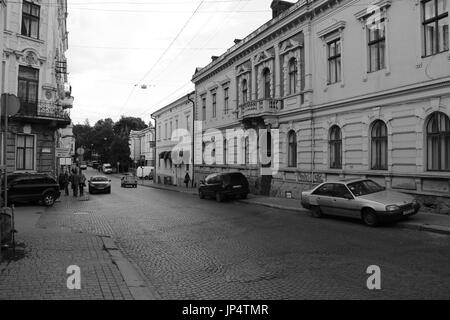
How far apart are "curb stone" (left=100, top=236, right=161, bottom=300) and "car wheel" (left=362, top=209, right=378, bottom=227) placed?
743 cm

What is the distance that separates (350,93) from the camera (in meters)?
18.0

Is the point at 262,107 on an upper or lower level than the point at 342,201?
upper

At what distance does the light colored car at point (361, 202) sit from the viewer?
38.5ft

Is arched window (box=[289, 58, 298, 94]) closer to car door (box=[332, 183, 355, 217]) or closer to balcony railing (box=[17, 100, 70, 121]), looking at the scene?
car door (box=[332, 183, 355, 217])

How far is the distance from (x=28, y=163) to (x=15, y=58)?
21.0 ft

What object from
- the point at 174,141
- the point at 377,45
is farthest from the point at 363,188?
the point at 174,141

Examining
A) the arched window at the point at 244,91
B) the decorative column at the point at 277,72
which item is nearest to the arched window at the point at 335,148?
the decorative column at the point at 277,72

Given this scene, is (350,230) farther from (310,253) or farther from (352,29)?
(352,29)

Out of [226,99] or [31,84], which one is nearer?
[31,84]

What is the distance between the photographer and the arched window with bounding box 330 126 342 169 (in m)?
18.8

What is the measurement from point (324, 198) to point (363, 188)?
1386 millimetres

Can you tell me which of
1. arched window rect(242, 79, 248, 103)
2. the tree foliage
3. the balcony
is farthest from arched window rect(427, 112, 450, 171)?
the tree foliage

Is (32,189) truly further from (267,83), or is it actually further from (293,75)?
(293,75)

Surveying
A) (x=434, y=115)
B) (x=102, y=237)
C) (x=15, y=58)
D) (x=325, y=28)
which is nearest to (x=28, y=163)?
(x=15, y=58)
